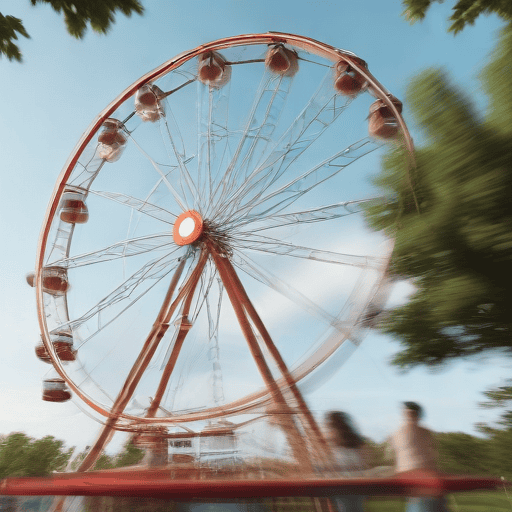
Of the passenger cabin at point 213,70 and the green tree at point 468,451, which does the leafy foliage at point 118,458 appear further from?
the passenger cabin at point 213,70

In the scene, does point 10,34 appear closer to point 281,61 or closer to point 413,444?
point 281,61

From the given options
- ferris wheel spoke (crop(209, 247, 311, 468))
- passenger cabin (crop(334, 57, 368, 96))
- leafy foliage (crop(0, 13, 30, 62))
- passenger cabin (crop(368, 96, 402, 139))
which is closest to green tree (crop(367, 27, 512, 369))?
passenger cabin (crop(368, 96, 402, 139))

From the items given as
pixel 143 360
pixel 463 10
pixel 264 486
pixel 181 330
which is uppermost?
pixel 463 10

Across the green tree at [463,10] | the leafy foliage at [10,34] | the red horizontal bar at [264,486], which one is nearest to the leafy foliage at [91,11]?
the leafy foliage at [10,34]

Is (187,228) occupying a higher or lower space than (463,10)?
lower

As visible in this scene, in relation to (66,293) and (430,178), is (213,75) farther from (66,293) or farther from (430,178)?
(66,293)

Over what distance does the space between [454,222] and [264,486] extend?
2117 mm

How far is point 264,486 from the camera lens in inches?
44.9

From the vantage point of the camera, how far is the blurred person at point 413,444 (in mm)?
1515

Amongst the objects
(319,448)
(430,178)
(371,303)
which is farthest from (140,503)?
(430,178)

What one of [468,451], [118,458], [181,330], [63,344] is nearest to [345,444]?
[468,451]

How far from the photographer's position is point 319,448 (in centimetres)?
167

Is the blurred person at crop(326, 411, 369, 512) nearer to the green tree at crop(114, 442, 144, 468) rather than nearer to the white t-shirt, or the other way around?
the white t-shirt

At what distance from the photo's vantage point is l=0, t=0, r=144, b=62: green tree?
208 cm
